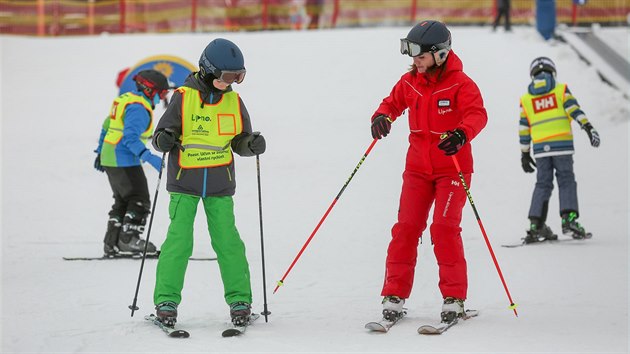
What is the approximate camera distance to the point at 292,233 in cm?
A: 1095

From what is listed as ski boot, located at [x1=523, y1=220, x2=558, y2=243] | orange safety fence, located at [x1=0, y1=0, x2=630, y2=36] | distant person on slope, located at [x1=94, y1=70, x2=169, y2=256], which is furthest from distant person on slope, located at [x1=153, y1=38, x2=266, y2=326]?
orange safety fence, located at [x1=0, y1=0, x2=630, y2=36]

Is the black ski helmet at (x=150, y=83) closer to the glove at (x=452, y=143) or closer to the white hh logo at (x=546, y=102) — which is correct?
the white hh logo at (x=546, y=102)

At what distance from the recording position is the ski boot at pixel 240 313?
663 cm

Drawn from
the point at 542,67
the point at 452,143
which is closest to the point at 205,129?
the point at 452,143

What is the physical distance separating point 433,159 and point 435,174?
0.32 feet

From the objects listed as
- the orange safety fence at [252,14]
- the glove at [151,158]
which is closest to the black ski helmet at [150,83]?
the glove at [151,158]

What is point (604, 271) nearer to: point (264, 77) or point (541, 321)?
point (541, 321)

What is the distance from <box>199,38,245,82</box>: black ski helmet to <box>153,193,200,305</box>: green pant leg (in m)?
0.76

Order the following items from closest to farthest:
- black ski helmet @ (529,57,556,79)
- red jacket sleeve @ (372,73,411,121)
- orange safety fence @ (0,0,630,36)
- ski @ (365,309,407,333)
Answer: ski @ (365,309,407,333) → red jacket sleeve @ (372,73,411,121) → black ski helmet @ (529,57,556,79) → orange safety fence @ (0,0,630,36)

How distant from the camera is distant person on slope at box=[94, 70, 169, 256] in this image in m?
Result: 9.16

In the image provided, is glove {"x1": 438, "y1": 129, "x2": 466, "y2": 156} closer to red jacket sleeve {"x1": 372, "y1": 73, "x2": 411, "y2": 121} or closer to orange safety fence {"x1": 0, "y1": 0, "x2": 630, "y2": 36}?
red jacket sleeve {"x1": 372, "y1": 73, "x2": 411, "y2": 121}

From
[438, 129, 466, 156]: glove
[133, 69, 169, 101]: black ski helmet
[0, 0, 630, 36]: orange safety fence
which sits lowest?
[438, 129, 466, 156]: glove

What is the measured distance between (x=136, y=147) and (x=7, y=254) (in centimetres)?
179

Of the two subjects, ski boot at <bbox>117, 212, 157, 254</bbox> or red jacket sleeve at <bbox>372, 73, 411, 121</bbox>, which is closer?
red jacket sleeve at <bbox>372, 73, 411, 121</bbox>
